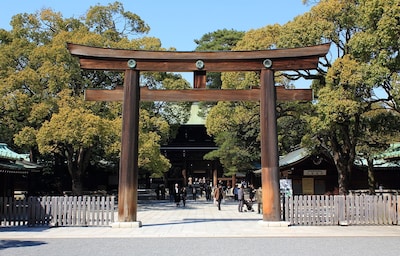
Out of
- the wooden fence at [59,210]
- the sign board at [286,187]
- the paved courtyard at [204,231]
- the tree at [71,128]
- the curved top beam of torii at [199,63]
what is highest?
the curved top beam of torii at [199,63]

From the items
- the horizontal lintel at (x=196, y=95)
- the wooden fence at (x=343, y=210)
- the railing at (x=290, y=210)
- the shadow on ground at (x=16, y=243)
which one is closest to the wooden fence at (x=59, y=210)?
the railing at (x=290, y=210)

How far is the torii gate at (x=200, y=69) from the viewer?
15734 millimetres

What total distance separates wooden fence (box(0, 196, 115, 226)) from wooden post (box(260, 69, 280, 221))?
5.59 metres

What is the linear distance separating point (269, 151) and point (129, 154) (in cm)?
514

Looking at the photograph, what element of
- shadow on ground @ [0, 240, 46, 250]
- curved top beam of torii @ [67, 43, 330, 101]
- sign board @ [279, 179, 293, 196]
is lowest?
shadow on ground @ [0, 240, 46, 250]

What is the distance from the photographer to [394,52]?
17.5 metres

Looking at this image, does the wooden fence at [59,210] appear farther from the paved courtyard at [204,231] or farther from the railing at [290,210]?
the paved courtyard at [204,231]

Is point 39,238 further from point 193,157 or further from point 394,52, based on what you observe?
point 193,157

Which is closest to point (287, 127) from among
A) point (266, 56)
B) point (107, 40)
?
point (107, 40)

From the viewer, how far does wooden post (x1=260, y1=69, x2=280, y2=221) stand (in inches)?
596

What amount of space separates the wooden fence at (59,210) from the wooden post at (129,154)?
0.58 meters

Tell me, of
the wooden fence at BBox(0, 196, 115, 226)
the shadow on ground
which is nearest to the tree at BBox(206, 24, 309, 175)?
the wooden fence at BBox(0, 196, 115, 226)

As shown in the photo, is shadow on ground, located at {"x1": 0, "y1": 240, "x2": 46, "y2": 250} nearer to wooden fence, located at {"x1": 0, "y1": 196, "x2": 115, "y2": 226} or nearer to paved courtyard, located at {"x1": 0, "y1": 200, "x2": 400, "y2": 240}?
paved courtyard, located at {"x1": 0, "y1": 200, "x2": 400, "y2": 240}

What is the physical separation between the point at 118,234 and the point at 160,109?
17.6 meters
